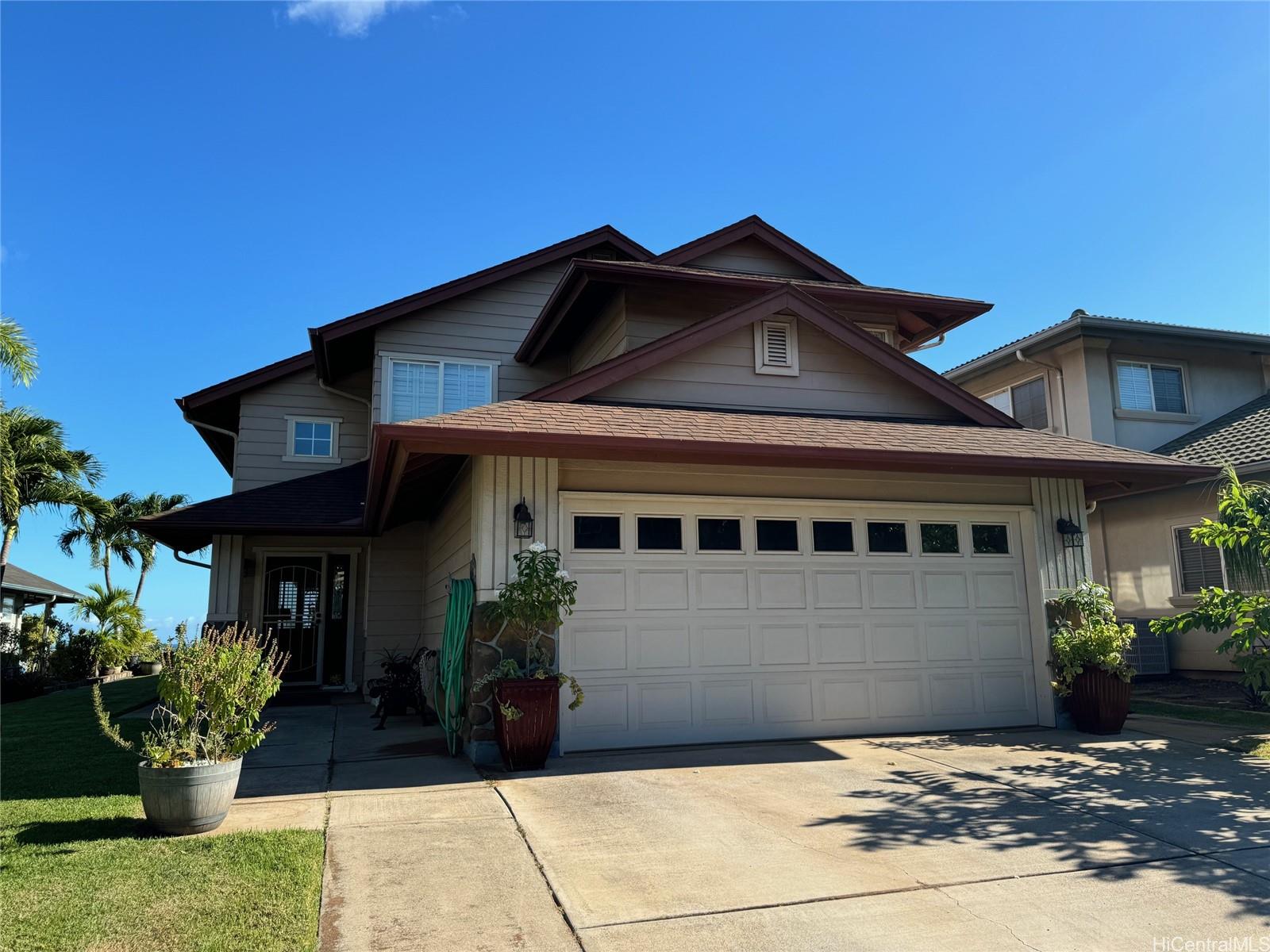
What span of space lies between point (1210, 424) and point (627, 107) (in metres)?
13.0

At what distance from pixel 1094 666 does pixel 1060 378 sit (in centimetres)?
927

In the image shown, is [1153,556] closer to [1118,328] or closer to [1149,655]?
[1149,655]

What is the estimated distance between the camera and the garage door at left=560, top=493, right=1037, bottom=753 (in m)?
8.05

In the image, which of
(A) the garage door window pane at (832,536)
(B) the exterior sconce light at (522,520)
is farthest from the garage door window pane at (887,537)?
(B) the exterior sconce light at (522,520)

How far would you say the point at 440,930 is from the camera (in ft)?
12.0

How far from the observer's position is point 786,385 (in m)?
9.71

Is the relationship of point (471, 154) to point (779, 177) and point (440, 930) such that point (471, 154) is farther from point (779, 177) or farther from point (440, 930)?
point (440, 930)

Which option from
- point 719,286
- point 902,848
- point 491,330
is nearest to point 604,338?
point 719,286

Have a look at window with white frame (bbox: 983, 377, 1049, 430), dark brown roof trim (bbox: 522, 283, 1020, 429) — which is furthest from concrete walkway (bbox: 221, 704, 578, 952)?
window with white frame (bbox: 983, 377, 1049, 430)

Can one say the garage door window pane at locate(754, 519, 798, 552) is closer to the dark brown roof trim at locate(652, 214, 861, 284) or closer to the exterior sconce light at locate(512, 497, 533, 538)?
the exterior sconce light at locate(512, 497, 533, 538)

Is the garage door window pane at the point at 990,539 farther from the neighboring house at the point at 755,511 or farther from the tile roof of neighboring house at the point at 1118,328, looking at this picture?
the tile roof of neighboring house at the point at 1118,328

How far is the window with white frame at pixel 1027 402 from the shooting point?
55.2ft

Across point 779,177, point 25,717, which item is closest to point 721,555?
point 779,177

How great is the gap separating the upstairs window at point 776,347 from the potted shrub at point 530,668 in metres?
3.67
